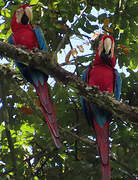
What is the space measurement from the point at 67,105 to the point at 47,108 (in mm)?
493

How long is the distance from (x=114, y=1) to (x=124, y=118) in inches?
70.7

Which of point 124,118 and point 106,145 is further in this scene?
point 106,145

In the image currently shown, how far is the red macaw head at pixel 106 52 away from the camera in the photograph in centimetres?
430

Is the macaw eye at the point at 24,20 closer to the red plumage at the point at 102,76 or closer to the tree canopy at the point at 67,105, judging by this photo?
the tree canopy at the point at 67,105

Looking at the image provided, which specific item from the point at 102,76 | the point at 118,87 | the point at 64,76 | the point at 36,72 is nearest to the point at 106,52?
the point at 102,76

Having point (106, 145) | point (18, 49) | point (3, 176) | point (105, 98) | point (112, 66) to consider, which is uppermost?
point (112, 66)

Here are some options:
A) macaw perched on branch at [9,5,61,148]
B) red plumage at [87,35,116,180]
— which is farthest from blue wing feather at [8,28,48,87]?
red plumage at [87,35,116,180]

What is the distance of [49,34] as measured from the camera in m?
4.67

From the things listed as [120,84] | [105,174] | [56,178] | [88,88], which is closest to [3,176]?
[56,178]

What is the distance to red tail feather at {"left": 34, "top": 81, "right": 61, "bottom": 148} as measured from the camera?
346 cm

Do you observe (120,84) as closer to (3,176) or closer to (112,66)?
(112,66)

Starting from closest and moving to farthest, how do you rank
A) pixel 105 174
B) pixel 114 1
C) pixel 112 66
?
pixel 105 174 → pixel 114 1 → pixel 112 66

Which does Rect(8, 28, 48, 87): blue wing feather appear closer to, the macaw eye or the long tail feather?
the macaw eye

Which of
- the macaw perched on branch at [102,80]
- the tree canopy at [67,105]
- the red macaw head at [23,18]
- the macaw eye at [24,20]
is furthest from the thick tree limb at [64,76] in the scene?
the macaw eye at [24,20]
